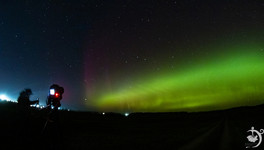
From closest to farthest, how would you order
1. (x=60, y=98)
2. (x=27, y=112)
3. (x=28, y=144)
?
(x=28, y=144) → (x=60, y=98) → (x=27, y=112)

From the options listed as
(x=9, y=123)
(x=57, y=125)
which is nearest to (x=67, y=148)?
(x=57, y=125)

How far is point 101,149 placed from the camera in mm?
9273

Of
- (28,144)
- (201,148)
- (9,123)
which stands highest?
(9,123)

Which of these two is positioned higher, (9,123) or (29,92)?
(29,92)

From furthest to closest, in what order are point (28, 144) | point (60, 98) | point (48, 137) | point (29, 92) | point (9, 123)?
point (29, 92) < point (9, 123) < point (48, 137) < point (60, 98) < point (28, 144)

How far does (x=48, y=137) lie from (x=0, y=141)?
2079 millimetres

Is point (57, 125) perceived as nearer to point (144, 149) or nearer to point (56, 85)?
point (56, 85)

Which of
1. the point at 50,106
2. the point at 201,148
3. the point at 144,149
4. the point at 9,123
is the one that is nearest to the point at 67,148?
the point at 50,106

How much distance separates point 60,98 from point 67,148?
1.70 metres

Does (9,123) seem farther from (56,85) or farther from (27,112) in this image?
(56,85)

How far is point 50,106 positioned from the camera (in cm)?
972

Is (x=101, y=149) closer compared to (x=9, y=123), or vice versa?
(x=101, y=149)

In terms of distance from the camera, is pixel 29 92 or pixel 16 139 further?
pixel 29 92

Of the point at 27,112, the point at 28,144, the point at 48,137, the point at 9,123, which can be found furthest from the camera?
the point at 27,112
